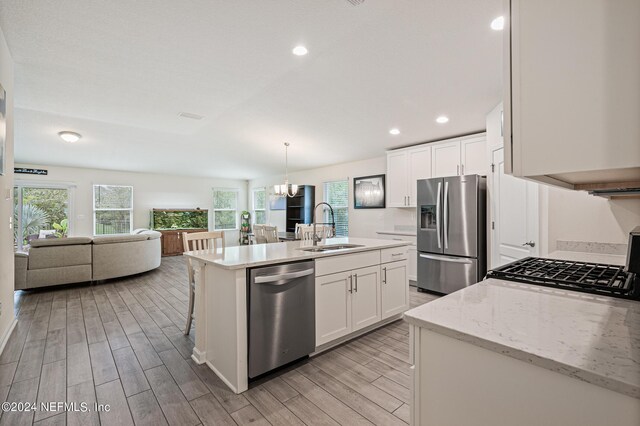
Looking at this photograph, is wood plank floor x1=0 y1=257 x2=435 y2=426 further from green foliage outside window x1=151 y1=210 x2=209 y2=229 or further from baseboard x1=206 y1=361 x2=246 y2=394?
green foliage outside window x1=151 y1=210 x2=209 y2=229

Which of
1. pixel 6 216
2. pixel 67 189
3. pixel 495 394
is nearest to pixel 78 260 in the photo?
pixel 6 216

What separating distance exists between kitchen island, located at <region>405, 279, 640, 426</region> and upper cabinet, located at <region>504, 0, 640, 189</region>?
16.9 inches

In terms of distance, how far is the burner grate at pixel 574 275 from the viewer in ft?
3.68

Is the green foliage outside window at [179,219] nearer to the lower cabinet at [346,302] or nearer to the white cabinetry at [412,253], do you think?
the white cabinetry at [412,253]

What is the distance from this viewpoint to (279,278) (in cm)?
213

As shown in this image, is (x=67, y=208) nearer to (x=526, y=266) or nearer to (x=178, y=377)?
(x=178, y=377)

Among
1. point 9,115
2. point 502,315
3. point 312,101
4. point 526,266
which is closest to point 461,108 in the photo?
point 312,101

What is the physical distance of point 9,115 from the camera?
2797 millimetres

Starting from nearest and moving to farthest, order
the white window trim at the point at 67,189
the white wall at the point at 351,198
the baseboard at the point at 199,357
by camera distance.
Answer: the baseboard at the point at 199,357, the white wall at the point at 351,198, the white window trim at the point at 67,189

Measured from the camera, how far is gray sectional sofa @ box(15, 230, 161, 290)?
14.3ft

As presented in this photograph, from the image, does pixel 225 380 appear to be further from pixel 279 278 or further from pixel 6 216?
pixel 6 216

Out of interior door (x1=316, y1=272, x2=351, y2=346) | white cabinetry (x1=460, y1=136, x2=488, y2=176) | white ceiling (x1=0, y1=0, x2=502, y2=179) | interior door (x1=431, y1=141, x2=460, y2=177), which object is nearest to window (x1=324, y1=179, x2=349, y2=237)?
white ceiling (x1=0, y1=0, x2=502, y2=179)

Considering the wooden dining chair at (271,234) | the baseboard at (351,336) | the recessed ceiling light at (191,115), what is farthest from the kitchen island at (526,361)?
the wooden dining chair at (271,234)

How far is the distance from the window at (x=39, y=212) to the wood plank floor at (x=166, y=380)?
4.91 meters
